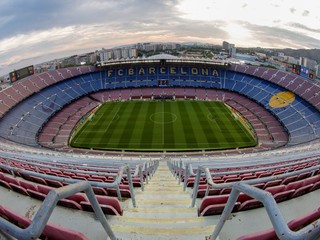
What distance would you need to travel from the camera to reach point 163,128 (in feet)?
130

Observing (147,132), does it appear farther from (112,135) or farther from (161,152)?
(161,152)

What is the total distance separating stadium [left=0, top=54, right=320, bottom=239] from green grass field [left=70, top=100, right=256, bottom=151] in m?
0.20

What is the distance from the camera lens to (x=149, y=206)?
6.31 m

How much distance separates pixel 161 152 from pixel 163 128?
7.68 m

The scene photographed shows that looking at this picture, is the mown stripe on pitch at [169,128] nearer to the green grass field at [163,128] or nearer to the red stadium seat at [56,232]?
the green grass field at [163,128]

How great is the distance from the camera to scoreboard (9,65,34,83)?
4814 cm

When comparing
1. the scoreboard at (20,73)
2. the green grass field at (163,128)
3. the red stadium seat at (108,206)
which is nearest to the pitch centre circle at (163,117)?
the green grass field at (163,128)

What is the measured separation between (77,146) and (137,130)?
9.62 m

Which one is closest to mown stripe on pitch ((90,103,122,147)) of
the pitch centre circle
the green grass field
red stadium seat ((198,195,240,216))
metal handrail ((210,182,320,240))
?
the green grass field

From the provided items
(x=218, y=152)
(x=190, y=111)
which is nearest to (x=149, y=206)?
(x=218, y=152)

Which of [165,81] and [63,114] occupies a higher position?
[165,81]

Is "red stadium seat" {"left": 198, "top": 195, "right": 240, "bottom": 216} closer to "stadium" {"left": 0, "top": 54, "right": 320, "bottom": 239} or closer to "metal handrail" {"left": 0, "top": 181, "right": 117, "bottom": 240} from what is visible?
"stadium" {"left": 0, "top": 54, "right": 320, "bottom": 239}

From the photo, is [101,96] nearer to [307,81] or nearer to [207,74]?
[207,74]

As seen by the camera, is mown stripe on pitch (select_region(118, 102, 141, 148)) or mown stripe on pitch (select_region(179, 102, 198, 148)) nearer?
mown stripe on pitch (select_region(179, 102, 198, 148))
